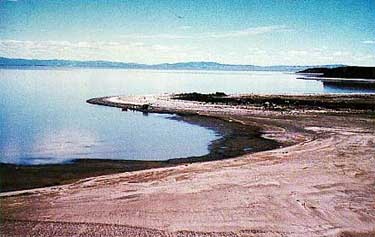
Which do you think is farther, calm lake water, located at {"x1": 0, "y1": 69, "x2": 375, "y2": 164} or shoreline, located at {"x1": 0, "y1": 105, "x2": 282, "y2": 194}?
calm lake water, located at {"x1": 0, "y1": 69, "x2": 375, "y2": 164}

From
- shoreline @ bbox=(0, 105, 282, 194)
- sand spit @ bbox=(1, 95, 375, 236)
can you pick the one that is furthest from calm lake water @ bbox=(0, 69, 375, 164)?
sand spit @ bbox=(1, 95, 375, 236)

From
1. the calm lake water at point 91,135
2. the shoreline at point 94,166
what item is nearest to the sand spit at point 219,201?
the shoreline at point 94,166

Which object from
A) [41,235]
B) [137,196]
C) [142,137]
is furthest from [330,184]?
[142,137]

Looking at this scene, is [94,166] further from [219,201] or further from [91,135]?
[91,135]

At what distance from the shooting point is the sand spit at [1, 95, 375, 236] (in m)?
7.93

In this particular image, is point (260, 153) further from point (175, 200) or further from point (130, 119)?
point (130, 119)

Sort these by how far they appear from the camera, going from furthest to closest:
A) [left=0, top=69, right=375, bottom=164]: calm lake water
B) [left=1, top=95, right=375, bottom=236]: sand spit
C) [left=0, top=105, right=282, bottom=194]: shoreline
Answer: [left=0, top=69, right=375, bottom=164]: calm lake water
[left=0, top=105, right=282, bottom=194]: shoreline
[left=1, top=95, right=375, bottom=236]: sand spit

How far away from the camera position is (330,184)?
10.7 metres

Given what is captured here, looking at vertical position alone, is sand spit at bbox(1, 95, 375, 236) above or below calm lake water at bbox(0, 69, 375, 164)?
below

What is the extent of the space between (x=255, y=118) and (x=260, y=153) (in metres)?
9.65

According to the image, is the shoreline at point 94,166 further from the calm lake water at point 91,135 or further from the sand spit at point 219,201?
the sand spit at point 219,201

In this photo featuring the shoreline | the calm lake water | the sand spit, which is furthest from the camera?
the calm lake water

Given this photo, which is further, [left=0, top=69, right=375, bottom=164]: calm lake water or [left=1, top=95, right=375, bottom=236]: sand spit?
[left=0, top=69, right=375, bottom=164]: calm lake water

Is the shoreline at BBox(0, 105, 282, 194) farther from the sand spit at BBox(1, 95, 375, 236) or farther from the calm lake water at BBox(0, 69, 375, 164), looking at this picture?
the sand spit at BBox(1, 95, 375, 236)
